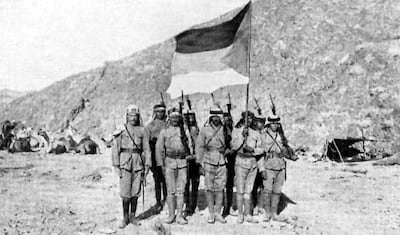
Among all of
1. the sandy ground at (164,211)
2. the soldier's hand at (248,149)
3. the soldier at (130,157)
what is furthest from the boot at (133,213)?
the soldier's hand at (248,149)

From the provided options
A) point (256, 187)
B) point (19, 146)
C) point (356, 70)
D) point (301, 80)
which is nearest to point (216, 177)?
point (256, 187)

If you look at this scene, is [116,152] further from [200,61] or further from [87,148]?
[87,148]

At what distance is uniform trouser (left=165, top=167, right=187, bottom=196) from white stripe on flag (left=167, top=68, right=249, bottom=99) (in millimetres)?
1662

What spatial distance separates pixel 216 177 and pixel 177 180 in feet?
2.18

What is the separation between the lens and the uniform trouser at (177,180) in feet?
22.7

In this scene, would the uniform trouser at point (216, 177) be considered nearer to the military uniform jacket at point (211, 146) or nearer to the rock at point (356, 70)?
the military uniform jacket at point (211, 146)

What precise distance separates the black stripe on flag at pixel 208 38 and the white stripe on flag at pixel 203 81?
51 centimetres

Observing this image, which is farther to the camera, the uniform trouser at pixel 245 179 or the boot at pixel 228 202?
the boot at pixel 228 202

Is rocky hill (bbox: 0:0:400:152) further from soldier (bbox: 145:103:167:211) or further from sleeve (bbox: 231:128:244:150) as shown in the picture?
soldier (bbox: 145:103:167:211)

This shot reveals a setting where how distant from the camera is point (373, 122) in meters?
23.7

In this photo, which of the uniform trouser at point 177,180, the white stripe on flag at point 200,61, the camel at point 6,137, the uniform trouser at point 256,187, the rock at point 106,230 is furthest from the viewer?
the camel at point 6,137

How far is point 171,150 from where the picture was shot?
6949 mm

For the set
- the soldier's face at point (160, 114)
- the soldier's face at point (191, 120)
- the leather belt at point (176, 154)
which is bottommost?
the leather belt at point (176, 154)

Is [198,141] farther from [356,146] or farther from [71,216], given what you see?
[356,146]
